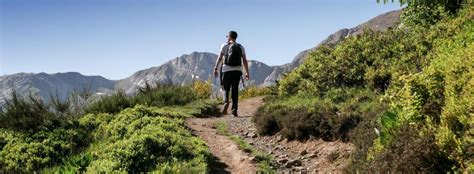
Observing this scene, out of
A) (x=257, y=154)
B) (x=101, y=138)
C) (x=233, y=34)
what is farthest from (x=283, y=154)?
(x=233, y=34)

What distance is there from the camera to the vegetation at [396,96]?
15.9ft

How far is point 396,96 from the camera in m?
6.39

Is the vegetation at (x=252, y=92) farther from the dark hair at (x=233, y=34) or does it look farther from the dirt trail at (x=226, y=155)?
the dirt trail at (x=226, y=155)

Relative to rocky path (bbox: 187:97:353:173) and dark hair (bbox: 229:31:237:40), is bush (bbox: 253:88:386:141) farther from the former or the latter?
dark hair (bbox: 229:31:237:40)

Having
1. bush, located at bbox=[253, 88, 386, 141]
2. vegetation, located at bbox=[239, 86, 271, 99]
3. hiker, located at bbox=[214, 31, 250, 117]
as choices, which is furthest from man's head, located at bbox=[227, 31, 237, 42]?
vegetation, located at bbox=[239, 86, 271, 99]

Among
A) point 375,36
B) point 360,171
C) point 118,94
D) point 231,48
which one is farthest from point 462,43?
point 118,94

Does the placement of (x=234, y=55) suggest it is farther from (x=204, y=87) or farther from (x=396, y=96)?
(x=204, y=87)

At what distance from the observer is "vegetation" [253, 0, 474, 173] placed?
15.9 feet

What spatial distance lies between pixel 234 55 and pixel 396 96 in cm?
736

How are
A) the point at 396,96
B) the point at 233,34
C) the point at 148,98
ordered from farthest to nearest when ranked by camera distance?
the point at 148,98
the point at 233,34
the point at 396,96

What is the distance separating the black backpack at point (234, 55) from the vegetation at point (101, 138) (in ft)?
7.33

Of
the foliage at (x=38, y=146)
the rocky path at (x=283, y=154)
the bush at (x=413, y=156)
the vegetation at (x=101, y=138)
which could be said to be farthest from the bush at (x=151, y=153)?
the bush at (x=413, y=156)

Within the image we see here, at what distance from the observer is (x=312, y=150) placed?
904cm

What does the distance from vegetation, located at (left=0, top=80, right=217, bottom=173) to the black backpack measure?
7.33 feet
